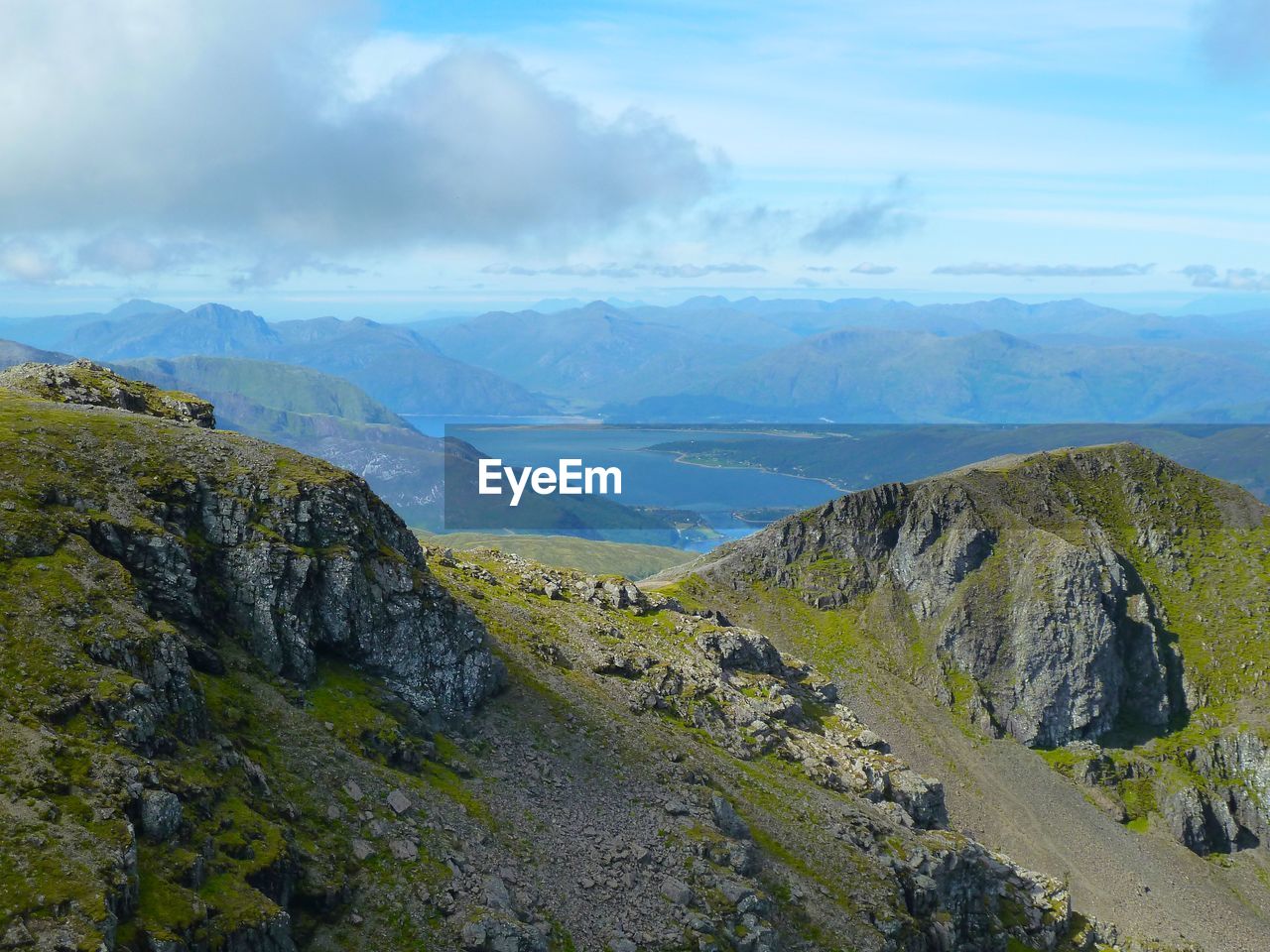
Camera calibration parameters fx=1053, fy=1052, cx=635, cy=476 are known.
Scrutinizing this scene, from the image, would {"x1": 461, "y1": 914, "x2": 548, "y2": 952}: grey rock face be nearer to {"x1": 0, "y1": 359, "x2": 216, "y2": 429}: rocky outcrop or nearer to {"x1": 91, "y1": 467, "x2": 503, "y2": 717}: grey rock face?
{"x1": 91, "y1": 467, "x2": 503, "y2": 717}: grey rock face

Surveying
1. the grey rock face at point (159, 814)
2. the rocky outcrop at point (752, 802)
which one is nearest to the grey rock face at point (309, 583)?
the rocky outcrop at point (752, 802)

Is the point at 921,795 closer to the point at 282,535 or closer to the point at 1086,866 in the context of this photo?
the point at 1086,866

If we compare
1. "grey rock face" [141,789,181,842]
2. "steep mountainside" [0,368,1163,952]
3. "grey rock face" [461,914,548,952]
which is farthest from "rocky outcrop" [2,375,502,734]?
"grey rock face" [461,914,548,952]

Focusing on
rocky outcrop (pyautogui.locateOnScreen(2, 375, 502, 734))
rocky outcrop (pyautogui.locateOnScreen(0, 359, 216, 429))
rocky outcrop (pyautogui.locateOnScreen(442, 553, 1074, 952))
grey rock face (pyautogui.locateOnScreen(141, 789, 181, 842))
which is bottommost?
rocky outcrop (pyautogui.locateOnScreen(442, 553, 1074, 952))

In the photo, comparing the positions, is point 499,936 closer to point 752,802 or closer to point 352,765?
point 352,765

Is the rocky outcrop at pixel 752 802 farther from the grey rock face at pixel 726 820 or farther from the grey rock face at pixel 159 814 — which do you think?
the grey rock face at pixel 159 814
